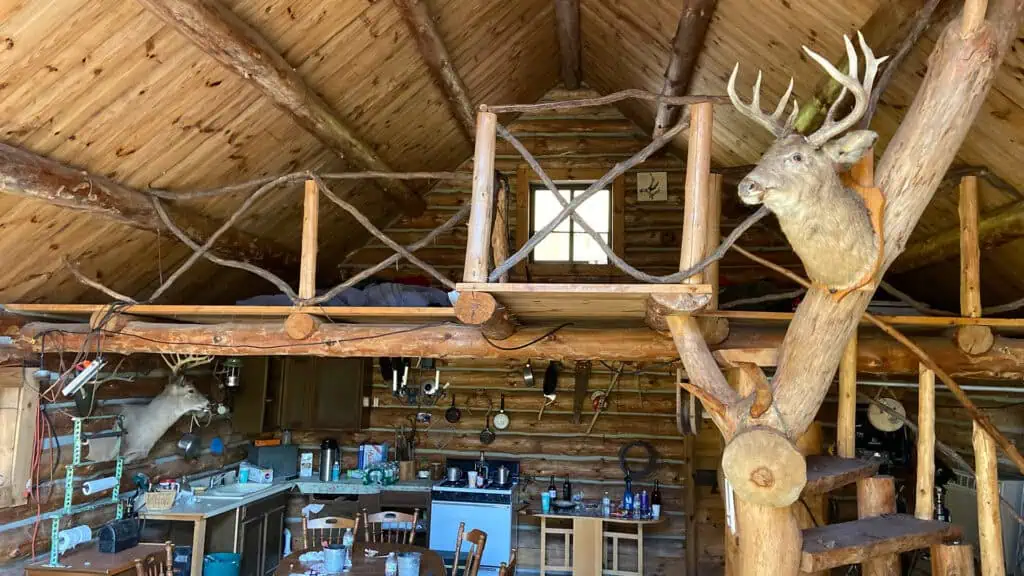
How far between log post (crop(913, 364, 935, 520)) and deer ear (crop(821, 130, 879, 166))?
2174 millimetres

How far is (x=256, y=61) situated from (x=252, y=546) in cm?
483

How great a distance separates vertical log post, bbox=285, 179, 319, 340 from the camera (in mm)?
5031

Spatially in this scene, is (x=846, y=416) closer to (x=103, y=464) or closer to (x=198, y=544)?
(x=198, y=544)

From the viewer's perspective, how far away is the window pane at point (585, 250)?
777 centimetres

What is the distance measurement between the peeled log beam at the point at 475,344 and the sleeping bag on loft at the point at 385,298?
0.34m

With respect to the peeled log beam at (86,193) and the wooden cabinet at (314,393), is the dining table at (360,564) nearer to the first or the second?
the peeled log beam at (86,193)

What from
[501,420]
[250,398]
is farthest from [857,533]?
[250,398]

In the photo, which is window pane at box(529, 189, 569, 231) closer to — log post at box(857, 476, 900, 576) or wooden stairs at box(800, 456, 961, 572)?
wooden stairs at box(800, 456, 961, 572)

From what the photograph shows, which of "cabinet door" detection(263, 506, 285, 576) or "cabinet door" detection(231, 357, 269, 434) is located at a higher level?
"cabinet door" detection(231, 357, 269, 434)

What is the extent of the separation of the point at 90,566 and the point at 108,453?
3.89 ft

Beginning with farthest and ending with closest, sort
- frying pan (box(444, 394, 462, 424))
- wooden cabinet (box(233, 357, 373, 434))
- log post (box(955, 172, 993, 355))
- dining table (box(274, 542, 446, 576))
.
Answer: frying pan (box(444, 394, 462, 424))
wooden cabinet (box(233, 357, 373, 434))
dining table (box(274, 542, 446, 576))
log post (box(955, 172, 993, 355))

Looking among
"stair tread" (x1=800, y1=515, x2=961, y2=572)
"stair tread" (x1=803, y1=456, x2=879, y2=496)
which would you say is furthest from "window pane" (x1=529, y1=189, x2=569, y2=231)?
"stair tread" (x1=800, y1=515, x2=961, y2=572)

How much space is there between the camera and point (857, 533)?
11.4ft

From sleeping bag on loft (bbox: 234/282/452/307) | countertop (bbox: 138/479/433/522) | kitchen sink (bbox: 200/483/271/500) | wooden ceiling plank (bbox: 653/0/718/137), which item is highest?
wooden ceiling plank (bbox: 653/0/718/137)
